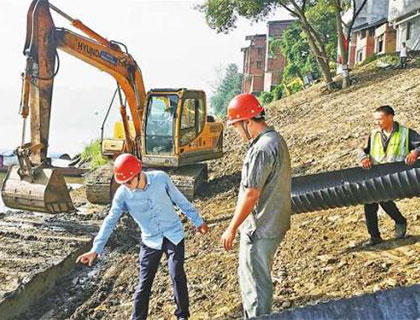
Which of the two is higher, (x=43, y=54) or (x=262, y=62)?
(x=262, y=62)

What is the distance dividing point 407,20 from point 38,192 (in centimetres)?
2523

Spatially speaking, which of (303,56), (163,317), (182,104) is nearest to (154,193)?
(163,317)

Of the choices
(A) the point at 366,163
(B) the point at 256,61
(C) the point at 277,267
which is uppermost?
(B) the point at 256,61

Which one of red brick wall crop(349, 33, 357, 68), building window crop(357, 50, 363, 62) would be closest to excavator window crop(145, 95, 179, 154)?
building window crop(357, 50, 363, 62)

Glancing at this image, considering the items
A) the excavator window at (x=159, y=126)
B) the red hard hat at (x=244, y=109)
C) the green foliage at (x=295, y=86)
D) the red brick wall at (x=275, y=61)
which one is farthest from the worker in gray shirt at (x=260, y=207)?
the red brick wall at (x=275, y=61)

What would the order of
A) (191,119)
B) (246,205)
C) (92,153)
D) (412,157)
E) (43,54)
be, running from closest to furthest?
(246,205) < (412,157) < (43,54) < (191,119) < (92,153)

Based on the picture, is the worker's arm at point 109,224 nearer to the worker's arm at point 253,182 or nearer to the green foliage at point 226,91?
the worker's arm at point 253,182

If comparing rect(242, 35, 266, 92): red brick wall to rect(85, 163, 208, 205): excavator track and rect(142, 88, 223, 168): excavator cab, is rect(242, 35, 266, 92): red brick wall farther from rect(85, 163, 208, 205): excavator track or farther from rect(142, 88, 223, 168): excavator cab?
rect(85, 163, 208, 205): excavator track

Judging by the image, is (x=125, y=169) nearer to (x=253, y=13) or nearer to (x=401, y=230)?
(x=401, y=230)

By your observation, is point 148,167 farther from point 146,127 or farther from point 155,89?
point 155,89

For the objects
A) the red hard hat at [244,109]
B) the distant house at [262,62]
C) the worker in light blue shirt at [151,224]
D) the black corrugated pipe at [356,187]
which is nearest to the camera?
the red hard hat at [244,109]

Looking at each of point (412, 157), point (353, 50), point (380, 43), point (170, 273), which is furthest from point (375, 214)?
point (353, 50)

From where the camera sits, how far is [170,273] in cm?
459

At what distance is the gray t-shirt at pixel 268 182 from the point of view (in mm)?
3520
